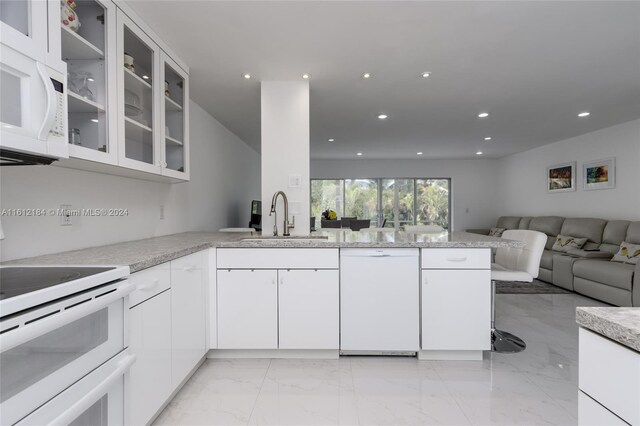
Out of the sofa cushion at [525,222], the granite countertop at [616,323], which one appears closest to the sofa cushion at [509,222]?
the sofa cushion at [525,222]

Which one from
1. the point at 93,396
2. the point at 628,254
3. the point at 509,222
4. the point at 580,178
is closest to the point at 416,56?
the point at 93,396

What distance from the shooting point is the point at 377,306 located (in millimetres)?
2344

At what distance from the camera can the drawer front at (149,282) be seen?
1.44 meters

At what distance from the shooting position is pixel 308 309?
7.68 feet

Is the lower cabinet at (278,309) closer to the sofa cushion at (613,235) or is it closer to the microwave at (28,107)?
the microwave at (28,107)

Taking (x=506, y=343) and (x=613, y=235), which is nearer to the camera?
(x=506, y=343)

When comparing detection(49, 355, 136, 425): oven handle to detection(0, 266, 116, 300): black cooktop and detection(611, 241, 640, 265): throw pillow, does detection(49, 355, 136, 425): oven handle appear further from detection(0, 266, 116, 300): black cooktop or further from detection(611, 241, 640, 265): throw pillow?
detection(611, 241, 640, 265): throw pillow

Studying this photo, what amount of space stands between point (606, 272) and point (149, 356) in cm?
493

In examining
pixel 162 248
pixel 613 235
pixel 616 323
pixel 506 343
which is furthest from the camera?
pixel 613 235

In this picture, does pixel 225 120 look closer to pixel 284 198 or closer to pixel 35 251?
pixel 284 198

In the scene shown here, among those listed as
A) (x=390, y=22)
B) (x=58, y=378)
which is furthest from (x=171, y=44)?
(x=58, y=378)

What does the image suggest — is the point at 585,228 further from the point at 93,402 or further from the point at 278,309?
the point at 93,402

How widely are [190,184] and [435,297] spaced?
2757 mm

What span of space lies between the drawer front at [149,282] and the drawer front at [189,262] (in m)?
0.09
